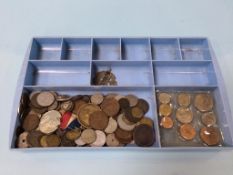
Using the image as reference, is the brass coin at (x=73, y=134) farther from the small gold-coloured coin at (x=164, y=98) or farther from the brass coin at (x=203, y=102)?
the brass coin at (x=203, y=102)

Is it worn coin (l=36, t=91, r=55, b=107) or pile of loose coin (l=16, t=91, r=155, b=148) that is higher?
worn coin (l=36, t=91, r=55, b=107)

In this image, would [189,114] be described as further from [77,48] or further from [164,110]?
[77,48]

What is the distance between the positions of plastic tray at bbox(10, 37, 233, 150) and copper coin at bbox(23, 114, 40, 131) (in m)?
0.05

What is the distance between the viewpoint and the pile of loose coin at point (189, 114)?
1.46 metres

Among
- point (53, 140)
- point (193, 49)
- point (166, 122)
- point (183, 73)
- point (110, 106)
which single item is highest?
point (193, 49)

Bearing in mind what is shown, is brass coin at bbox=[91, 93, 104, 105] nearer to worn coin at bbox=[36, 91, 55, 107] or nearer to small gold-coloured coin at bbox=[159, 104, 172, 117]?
worn coin at bbox=[36, 91, 55, 107]

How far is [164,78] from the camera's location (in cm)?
168

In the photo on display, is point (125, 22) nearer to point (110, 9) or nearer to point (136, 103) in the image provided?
point (110, 9)

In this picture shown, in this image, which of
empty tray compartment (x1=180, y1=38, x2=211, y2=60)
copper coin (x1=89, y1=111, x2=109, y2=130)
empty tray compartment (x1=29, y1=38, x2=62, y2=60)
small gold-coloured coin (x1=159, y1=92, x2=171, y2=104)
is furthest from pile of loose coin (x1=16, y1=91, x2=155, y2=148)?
empty tray compartment (x1=180, y1=38, x2=211, y2=60)

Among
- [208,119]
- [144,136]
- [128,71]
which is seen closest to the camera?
[144,136]

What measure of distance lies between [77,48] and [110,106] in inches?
22.0

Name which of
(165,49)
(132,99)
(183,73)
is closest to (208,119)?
Answer: (183,73)

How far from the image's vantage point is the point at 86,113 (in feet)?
4.87

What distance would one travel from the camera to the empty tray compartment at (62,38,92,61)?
5.70 ft
